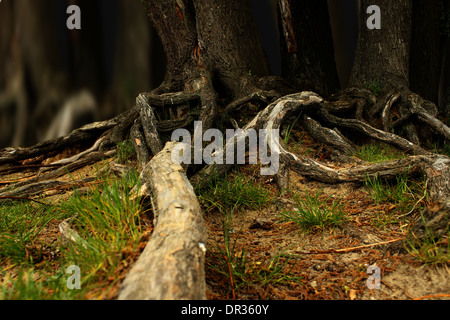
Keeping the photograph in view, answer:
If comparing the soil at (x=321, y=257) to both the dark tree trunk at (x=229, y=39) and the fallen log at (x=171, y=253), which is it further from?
the dark tree trunk at (x=229, y=39)

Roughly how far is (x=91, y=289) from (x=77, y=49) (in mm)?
4874

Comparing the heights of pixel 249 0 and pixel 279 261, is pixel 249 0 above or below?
above

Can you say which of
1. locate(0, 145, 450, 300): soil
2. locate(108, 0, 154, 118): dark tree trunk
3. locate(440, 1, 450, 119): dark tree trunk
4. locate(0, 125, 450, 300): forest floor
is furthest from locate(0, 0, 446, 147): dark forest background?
locate(440, 1, 450, 119): dark tree trunk

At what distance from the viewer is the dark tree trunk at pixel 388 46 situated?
448cm

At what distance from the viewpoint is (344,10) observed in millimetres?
6820

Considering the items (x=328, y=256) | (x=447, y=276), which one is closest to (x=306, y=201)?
(x=328, y=256)

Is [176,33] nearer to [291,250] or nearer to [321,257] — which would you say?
[291,250]

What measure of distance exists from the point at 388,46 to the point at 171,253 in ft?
13.7

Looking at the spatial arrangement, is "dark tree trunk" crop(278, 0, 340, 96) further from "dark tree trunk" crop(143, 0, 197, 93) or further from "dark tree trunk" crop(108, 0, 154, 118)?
"dark tree trunk" crop(108, 0, 154, 118)

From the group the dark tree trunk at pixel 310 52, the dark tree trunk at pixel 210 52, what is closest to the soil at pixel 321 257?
the dark tree trunk at pixel 210 52

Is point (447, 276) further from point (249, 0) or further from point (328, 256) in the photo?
point (249, 0)

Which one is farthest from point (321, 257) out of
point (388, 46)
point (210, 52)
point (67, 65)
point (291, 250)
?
point (67, 65)

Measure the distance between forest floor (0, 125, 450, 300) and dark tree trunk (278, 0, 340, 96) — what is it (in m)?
2.42

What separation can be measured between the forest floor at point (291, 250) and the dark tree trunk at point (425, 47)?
10.4 ft
